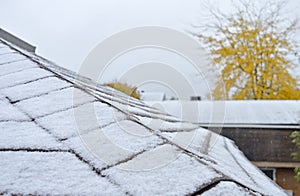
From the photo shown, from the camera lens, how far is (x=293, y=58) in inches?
361

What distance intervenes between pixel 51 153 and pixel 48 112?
9.4 inches

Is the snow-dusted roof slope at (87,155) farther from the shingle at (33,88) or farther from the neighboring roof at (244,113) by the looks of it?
the neighboring roof at (244,113)

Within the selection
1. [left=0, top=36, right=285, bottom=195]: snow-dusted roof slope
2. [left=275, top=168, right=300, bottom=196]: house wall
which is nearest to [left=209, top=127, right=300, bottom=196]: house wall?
[left=275, top=168, right=300, bottom=196]: house wall

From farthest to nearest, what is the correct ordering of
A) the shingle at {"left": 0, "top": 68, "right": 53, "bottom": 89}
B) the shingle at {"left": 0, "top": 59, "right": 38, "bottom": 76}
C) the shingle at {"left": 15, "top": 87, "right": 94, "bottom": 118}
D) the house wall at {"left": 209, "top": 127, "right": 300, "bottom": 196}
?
the house wall at {"left": 209, "top": 127, "right": 300, "bottom": 196} < the shingle at {"left": 0, "top": 59, "right": 38, "bottom": 76} < the shingle at {"left": 0, "top": 68, "right": 53, "bottom": 89} < the shingle at {"left": 15, "top": 87, "right": 94, "bottom": 118}

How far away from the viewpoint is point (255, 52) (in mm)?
9375

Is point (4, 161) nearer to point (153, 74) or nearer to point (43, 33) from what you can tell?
point (153, 74)

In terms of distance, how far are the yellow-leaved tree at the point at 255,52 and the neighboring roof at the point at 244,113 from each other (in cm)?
253

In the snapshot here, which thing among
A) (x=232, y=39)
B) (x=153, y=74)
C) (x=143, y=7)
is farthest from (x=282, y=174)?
(x=232, y=39)

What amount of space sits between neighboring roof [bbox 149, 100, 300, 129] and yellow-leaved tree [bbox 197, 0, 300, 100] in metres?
2.53

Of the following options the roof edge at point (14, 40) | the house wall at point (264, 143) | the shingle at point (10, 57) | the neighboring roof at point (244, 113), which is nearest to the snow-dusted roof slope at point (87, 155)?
the shingle at point (10, 57)

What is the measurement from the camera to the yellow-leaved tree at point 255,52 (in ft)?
29.6

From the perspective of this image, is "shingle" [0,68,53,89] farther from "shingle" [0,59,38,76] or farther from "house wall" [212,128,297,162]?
"house wall" [212,128,297,162]

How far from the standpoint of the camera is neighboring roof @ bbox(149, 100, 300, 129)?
4.98m

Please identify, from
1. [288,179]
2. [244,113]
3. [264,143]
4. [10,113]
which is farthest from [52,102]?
[244,113]
